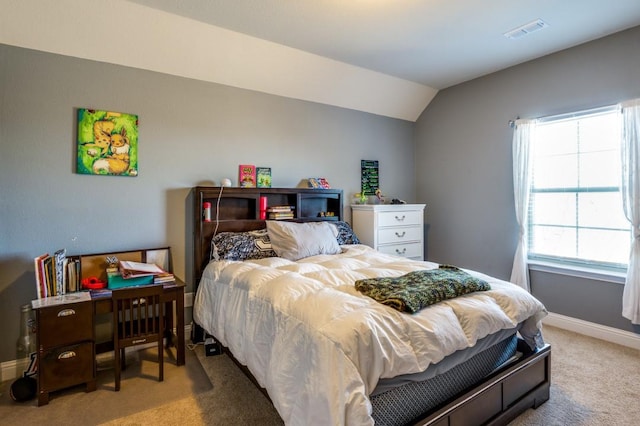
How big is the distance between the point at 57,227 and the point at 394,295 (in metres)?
2.51

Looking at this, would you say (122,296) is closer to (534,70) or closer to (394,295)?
(394,295)

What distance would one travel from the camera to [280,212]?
131 inches

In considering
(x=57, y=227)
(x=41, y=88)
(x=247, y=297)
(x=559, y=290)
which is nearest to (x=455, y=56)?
(x=559, y=290)

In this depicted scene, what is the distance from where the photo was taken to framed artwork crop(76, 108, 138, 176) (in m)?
2.56

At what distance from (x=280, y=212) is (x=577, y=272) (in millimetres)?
2900

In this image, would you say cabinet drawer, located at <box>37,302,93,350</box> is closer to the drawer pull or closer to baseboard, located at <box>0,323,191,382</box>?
the drawer pull

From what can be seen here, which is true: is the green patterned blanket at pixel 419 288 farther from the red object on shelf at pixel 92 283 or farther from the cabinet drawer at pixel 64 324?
the red object on shelf at pixel 92 283

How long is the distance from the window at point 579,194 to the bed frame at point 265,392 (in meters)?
1.67

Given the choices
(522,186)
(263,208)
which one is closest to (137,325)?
(263,208)

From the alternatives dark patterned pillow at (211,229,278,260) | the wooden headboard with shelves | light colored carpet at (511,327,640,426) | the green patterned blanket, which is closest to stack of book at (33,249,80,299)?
the wooden headboard with shelves

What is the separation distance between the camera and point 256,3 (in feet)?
7.83

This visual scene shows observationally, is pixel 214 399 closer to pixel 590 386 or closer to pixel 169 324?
pixel 169 324

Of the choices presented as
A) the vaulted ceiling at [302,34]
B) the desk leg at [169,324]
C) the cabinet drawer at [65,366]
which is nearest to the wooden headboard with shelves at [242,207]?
the desk leg at [169,324]

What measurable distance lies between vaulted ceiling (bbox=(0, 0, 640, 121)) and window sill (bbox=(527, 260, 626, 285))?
6.87 feet
